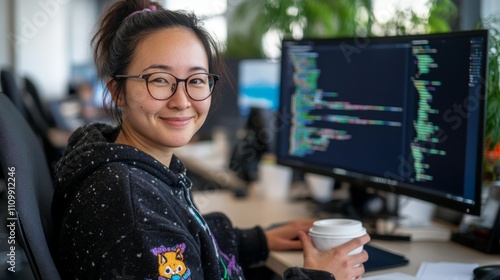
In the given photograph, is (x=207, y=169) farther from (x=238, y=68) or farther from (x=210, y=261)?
(x=210, y=261)

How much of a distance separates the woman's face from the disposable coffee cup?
340 millimetres

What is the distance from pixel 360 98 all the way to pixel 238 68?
2.03m

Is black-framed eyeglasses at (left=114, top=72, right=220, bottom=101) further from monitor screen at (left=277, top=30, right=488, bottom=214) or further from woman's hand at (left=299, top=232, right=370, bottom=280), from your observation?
monitor screen at (left=277, top=30, right=488, bottom=214)

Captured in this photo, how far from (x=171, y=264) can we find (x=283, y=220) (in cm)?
97

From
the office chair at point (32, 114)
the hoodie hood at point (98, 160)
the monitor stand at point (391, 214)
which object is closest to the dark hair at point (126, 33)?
the hoodie hood at point (98, 160)

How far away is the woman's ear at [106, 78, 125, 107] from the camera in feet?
4.08

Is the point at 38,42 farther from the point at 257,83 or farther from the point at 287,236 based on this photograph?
the point at 287,236

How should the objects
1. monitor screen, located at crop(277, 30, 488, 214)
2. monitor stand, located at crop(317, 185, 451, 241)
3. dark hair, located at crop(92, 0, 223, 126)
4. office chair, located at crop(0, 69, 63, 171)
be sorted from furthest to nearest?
office chair, located at crop(0, 69, 63, 171) < monitor stand, located at crop(317, 185, 451, 241) < monitor screen, located at crop(277, 30, 488, 214) < dark hair, located at crop(92, 0, 223, 126)

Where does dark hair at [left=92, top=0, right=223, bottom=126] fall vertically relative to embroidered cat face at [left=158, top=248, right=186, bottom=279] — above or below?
above

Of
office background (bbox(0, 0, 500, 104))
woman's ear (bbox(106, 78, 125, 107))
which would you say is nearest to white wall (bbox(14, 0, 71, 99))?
office background (bbox(0, 0, 500, 104))

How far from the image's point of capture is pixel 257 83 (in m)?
3.50

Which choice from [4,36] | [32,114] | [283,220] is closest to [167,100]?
[283,220]

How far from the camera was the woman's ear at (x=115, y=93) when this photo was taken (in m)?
1.24

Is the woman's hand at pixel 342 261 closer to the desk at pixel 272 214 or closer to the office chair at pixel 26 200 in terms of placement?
the desk at pixel 272 214
